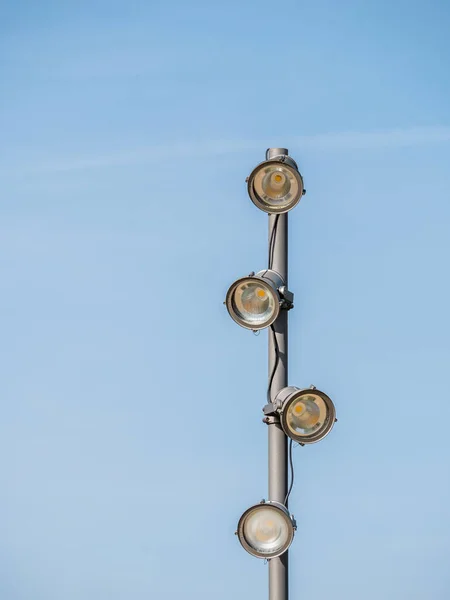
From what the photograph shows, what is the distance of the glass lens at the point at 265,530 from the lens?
23.0 feet

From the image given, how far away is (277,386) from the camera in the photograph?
741 centimetres

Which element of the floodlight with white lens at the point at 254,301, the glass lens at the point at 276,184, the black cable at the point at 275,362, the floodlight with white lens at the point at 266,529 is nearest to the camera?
the floodlight with white lens at the point at 266,529

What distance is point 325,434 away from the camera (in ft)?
23.2

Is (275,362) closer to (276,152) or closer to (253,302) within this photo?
(253,302)

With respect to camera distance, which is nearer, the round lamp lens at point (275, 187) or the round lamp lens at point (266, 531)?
the round lamp lens at point (266, 531)

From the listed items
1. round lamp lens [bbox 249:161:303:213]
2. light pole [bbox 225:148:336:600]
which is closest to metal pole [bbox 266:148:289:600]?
light pole [bbox 225:148:336:600]

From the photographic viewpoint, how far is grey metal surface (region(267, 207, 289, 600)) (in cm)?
726

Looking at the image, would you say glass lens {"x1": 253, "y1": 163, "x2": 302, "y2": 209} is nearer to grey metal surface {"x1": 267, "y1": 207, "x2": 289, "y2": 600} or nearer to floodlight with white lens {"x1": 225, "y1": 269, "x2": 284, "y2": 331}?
grey metal surface {"x1": 267, "y1": 207, "x2": 289, "y2": 600}

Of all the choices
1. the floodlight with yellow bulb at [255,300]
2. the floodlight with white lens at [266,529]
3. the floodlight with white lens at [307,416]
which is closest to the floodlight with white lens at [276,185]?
the floodlight with yellow bulb at [255,300]

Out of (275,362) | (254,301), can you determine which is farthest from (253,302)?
(275,362)

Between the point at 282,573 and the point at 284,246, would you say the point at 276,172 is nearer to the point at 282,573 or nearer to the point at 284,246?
the point at 284,246

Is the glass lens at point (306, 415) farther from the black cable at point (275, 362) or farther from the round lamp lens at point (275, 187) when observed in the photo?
the round lamp lens at point (275, 187)

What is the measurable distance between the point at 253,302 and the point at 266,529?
61.2 inches

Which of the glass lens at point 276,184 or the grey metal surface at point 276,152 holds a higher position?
the grey metal surface at point 276,152
